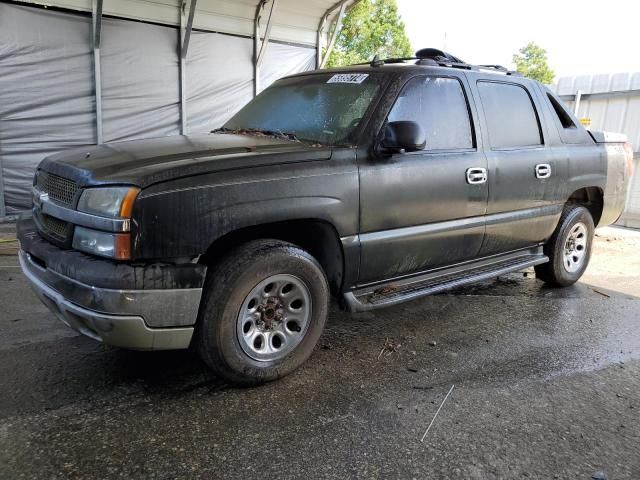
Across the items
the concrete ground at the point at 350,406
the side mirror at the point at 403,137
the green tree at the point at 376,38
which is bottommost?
the concrete ground at the point at 350,406

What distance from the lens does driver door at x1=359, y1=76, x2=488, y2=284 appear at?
3.33 metres

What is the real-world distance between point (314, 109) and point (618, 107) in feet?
36.4

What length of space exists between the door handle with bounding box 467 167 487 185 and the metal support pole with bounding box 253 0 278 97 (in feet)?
19.7

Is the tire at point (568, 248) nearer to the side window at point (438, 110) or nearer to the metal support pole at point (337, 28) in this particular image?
the side window at point (438, 110)

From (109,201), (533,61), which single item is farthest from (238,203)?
(533,61)

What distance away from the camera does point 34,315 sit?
13.4 feet

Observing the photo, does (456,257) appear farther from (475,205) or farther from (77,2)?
(77,2)

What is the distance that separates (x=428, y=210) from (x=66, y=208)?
2.24 meters

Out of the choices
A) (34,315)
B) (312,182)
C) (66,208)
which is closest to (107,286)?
(66,208)

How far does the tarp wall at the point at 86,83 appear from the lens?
697 centimetres

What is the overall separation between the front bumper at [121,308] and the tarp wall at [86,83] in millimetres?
5289

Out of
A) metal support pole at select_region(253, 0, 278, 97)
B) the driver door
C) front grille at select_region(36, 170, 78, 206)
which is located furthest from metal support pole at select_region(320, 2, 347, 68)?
front grille at select_region(36, 170, 78, 206)

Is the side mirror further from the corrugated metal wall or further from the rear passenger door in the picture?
the corrugated metal wall

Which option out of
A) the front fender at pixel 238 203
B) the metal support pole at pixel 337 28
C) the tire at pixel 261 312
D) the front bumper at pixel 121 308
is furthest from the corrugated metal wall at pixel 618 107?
the front bumper at pixel 121 308
